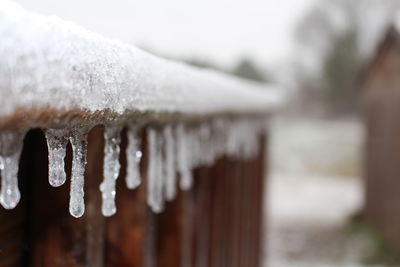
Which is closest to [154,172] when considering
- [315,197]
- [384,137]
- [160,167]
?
[160,167]

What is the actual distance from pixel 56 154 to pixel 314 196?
1531 cm

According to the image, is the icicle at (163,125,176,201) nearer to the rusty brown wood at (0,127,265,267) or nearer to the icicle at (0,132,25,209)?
the rusty brown wood at (0,127,265,267)

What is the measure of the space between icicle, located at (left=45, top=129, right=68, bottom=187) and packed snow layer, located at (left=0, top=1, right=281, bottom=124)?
→ 4 cm

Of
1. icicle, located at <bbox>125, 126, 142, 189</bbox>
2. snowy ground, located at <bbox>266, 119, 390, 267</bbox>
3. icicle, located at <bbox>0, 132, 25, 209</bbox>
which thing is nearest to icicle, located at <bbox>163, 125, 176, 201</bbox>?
icicle, located at <bbox>125, 126, 142, 189</bbox>

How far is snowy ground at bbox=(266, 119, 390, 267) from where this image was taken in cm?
913

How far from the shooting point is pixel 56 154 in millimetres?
645

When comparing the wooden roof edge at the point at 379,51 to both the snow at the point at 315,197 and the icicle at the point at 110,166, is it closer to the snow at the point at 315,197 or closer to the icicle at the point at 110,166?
the snow at the point at 315,197

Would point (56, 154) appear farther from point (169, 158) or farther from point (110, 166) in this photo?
point (169, 158)

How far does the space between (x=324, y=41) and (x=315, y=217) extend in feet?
82.6

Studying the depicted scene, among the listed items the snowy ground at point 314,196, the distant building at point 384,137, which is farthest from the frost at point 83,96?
the distant building at point 384,137

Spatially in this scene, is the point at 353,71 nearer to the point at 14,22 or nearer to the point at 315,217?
the point at 315,217

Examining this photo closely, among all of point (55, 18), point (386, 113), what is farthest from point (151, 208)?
point (386, 113)

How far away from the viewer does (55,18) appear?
25.1 inches

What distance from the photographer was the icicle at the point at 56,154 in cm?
64
